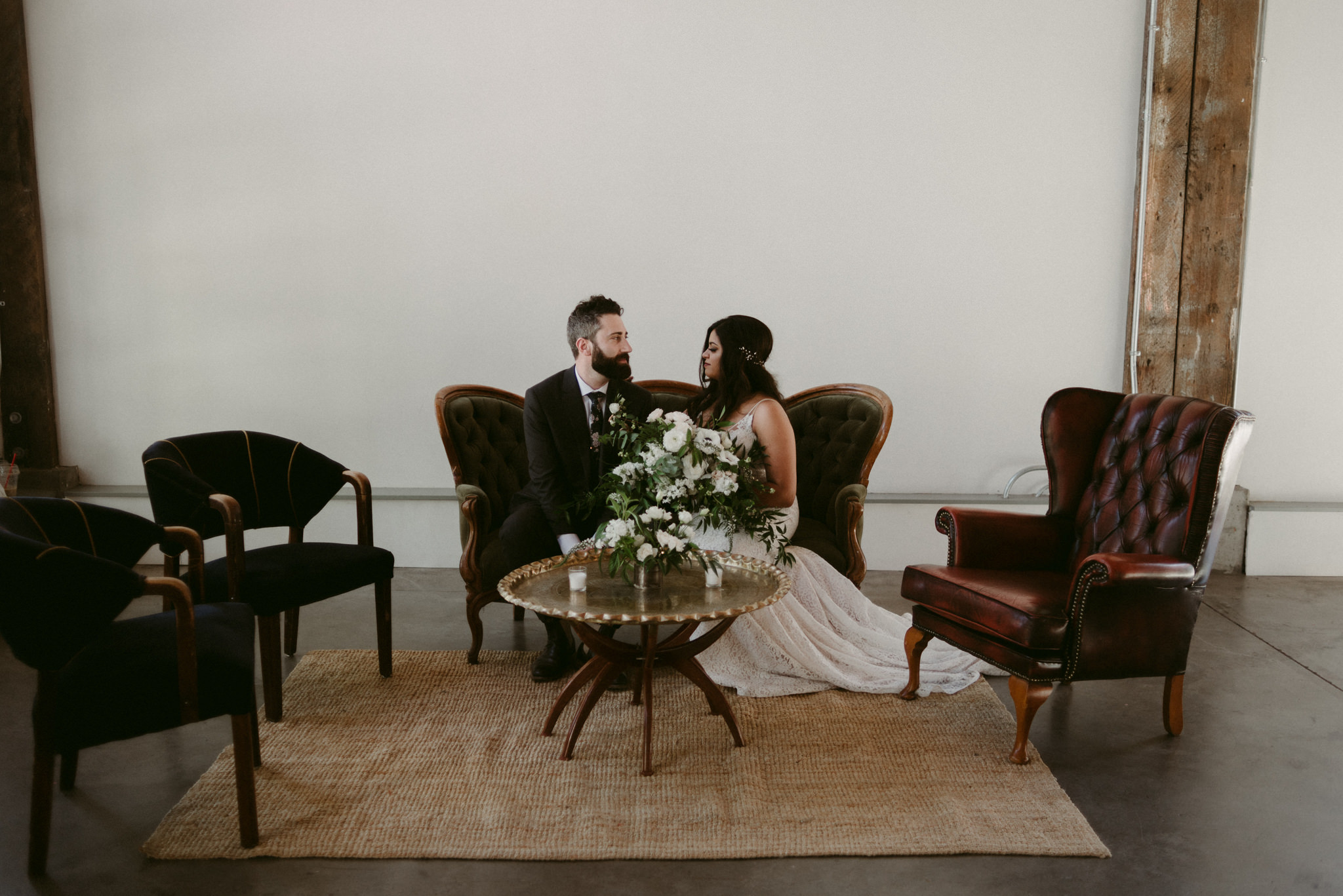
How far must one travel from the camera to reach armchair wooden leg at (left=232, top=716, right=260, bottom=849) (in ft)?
7.34

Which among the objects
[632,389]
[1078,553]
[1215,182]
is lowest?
[1078,553]

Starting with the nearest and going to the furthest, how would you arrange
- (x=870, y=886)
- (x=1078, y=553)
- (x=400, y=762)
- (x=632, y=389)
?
(x=870, y=886) < (x=400, y=762) < (x=1078, y=553) < (x=632, y=389)

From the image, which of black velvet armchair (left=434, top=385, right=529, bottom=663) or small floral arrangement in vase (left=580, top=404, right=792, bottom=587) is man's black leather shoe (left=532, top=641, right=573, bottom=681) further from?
small floral arrangement in vase (left=580, top=404, right=792, bottom=587)

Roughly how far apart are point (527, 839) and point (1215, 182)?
4676mm

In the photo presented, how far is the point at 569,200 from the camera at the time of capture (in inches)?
192

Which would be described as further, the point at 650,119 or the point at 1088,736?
the point at 650,119

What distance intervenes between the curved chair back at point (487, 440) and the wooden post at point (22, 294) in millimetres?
2596

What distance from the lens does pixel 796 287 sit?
193 inches

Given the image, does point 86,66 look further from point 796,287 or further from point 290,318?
point 796,287

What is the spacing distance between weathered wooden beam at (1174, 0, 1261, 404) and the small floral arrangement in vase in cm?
325

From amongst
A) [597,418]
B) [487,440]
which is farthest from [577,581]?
[487,440]

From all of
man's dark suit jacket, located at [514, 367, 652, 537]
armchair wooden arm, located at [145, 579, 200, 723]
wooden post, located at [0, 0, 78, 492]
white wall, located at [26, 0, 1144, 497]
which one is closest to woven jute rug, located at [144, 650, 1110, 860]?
armchair wooden arm, located at [145, 579, 200, 723]

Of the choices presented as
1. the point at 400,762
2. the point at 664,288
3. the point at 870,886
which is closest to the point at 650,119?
the point at 664,288

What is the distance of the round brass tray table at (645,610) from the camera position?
252cm
